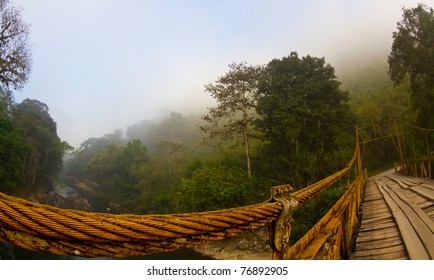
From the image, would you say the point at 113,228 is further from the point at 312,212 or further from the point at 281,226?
the point at 312,212

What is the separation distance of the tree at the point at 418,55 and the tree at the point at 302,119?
10.4 ft

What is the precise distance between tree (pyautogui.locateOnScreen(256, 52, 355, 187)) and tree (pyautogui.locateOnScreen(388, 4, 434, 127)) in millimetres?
3162

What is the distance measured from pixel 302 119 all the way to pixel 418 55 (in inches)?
244

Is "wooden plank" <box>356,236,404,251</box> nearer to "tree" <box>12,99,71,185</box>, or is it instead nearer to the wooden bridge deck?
the wooden bridge deck

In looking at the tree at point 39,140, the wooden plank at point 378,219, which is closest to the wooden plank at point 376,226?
the wooden plank at point 378,219

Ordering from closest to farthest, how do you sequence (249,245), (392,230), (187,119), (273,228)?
1. (273,228)
2. (392,230)
3. (249,245)
4. (187,119)

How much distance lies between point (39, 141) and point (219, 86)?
2037cm

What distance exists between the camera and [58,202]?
21.5 m

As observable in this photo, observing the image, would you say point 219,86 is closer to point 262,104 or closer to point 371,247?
point 262,104

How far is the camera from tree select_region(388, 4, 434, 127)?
468 inches

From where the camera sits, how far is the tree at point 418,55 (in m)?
11.9

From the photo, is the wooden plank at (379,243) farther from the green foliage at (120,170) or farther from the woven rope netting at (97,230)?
the green foliage at (120,170)
